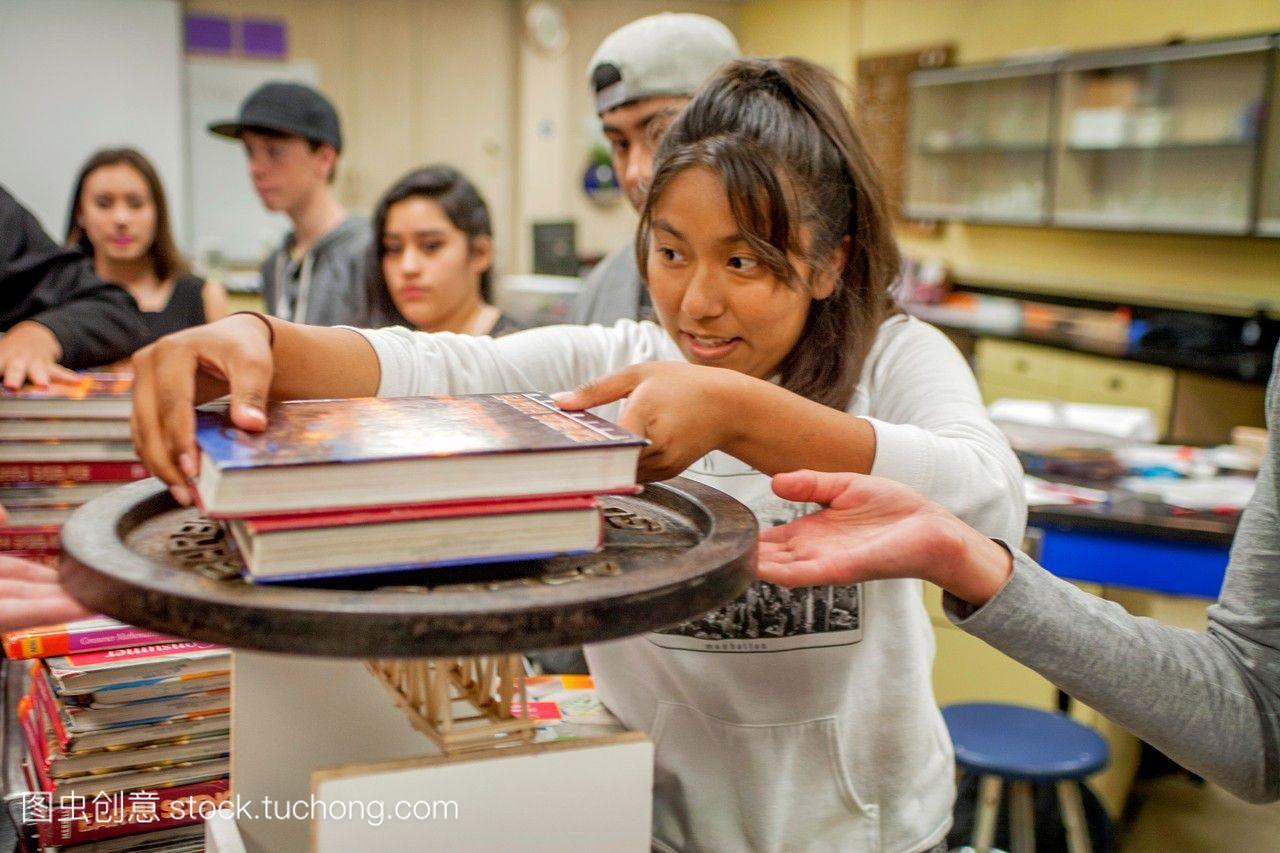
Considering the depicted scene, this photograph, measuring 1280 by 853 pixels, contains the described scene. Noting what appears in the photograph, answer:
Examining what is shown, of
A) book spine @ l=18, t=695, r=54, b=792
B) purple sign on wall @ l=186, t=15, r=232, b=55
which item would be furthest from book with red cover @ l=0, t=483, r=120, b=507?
purple sign on wall @ l=186, t=15, r=232, b=55

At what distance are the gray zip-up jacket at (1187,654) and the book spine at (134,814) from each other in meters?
0.69

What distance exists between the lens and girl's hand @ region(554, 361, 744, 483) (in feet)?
2.75

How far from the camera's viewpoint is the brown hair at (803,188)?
1.08 m

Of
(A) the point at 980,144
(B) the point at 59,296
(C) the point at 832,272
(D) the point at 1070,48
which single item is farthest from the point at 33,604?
(A) the point at 980,144

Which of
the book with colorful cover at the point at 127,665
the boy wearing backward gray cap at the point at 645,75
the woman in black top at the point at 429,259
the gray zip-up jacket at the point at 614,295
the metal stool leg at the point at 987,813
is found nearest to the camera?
the book with colorful cover at the point at 127,665

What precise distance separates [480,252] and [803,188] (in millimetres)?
1835

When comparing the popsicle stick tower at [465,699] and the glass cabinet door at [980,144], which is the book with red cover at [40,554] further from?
the glass cabinet door at [980,144]

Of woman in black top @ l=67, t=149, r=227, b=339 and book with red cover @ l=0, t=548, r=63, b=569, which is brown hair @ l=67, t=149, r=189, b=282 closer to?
woman in black top @ l=67, t=149, r=227, b=339

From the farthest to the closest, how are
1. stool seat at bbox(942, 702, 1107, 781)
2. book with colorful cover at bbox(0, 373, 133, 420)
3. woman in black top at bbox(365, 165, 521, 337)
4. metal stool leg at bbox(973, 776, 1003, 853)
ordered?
woman in black top at bbox(365, 165, 521, 337) → metal stool leg at bbox(973, 776, 1003, 853) → stool seat at bbox(942, 702, 1107, 781) → book with colorful cover at bbox(0, 373, 133, 420)

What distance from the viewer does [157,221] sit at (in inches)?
149

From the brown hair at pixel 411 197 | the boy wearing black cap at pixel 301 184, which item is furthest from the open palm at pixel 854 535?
the boy wearing black cap at pixel 301 184

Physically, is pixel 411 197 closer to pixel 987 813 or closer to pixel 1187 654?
pixel 987 813

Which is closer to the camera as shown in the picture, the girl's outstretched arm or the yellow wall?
the girl's outstretched arm

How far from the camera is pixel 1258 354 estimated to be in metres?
4.64
